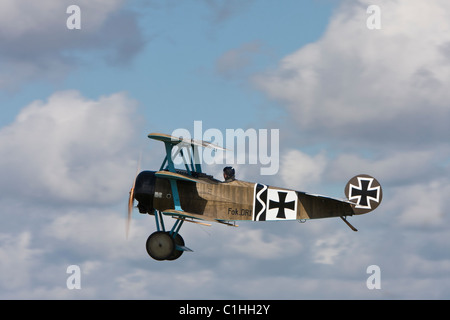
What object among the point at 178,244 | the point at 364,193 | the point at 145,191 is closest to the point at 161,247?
the point at 178,244

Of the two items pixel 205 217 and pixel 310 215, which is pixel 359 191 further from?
pixel 205 217

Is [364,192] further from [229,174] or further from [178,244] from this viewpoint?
[178,244]

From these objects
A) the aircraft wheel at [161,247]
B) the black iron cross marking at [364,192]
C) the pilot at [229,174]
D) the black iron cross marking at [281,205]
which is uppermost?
the pilot at [229,174]

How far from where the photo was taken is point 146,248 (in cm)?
2872

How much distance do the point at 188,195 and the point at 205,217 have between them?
43.1 inches

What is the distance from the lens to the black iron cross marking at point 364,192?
1119 inches

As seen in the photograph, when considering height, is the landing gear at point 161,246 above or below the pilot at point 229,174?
below

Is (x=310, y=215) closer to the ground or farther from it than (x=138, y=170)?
closer to the ground

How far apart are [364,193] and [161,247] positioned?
24.3 feet

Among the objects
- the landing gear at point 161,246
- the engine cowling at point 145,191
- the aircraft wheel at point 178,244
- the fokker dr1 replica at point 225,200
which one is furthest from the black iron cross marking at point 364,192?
the engine cowling at point 145,191

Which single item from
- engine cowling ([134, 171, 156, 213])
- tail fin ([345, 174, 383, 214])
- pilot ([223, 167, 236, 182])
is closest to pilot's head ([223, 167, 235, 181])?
pilot ([223, 167, 236, 182])

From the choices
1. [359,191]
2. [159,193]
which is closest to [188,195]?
[159,193]

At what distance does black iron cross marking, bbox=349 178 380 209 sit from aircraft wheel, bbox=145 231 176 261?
6578 millimetres

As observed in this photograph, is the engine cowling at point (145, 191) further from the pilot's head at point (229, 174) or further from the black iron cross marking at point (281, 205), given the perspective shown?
the black iron cross marking at point (281, 205)
